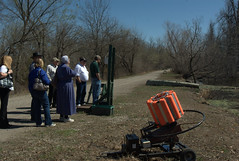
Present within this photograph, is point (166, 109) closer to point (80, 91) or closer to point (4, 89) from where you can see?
point (4, 89)

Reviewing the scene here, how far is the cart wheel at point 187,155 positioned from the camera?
147 inches

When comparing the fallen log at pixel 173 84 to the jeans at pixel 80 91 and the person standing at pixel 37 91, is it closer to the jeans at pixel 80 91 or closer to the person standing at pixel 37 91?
the jeans at pixel 80 91

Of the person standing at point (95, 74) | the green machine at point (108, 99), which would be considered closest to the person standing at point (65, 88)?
the green machine at point (108, 99)

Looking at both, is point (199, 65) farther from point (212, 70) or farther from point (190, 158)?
point (190, 158)

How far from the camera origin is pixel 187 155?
3777mm

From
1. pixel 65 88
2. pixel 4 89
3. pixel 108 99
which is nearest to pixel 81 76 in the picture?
pixel 108 99

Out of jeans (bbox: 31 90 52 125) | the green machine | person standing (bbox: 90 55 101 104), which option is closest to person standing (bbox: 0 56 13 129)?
jeans (bbox: 31 90 52 125)

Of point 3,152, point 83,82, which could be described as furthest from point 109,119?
point 3,152

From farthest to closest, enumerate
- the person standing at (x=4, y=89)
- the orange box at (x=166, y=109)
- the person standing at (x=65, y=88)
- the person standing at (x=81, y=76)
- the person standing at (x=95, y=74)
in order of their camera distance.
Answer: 1. the person standing at (x=81, y=76)
2. the person standing at (x=95, y=74)
3. the person standing at (x=65, y=88)
4. the person standing at (x=4, y=89)
5. the orange box at (x=166, y=109)

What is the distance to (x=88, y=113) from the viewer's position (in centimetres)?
736

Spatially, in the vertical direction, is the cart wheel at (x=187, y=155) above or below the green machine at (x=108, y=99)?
below

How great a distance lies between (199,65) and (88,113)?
2193cm

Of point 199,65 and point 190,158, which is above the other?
point 199,65

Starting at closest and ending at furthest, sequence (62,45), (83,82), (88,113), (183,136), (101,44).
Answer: (183,136) < (88,113) < (83,82) < (62,45) < (101,44)
